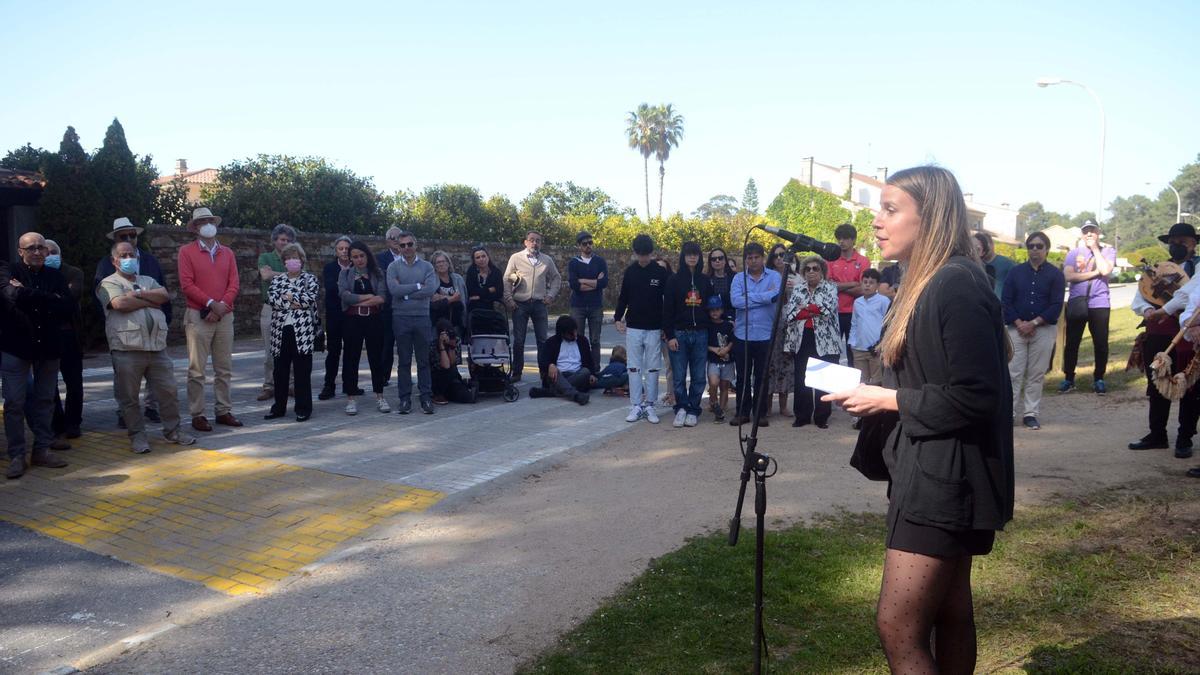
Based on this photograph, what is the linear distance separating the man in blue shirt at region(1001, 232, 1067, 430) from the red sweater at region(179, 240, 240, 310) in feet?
27.6

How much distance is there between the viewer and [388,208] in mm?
24453

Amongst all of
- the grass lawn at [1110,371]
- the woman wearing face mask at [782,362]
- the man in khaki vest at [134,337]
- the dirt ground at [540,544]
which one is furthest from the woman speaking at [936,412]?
the grass lawn at [1110,371]

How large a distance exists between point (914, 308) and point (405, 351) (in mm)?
7869

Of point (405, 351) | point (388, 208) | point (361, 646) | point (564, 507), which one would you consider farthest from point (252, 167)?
point (361, 646)

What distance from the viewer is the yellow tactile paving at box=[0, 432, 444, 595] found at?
536cm

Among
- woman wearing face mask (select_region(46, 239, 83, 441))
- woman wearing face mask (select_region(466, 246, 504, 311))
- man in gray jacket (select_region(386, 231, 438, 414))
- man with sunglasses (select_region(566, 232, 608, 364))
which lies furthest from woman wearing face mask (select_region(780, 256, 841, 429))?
woman wearing face mask (select_region(46, 239, 83, 441))

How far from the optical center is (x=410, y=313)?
9648 millimetres

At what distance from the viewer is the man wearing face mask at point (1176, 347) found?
712 cm

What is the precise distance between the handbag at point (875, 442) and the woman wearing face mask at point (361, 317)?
7.70m

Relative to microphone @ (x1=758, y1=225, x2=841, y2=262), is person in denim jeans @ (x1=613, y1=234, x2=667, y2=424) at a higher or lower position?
lower

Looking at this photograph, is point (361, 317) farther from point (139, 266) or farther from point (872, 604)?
point (872, 604)

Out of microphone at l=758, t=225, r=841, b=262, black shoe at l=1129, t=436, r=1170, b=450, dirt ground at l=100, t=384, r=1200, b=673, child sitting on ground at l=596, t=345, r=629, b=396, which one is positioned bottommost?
dirt ground at l=100, t=384, r=1200, b=673

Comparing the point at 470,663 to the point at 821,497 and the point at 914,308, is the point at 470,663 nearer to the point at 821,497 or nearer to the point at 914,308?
the point at 914,308

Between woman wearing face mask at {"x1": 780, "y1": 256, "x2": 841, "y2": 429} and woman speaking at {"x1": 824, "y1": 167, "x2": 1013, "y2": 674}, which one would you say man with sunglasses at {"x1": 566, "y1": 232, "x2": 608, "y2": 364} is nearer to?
woman wearing face mask at {"x1": 780, "y1": 256, "x2": 841, "y2": 429}
